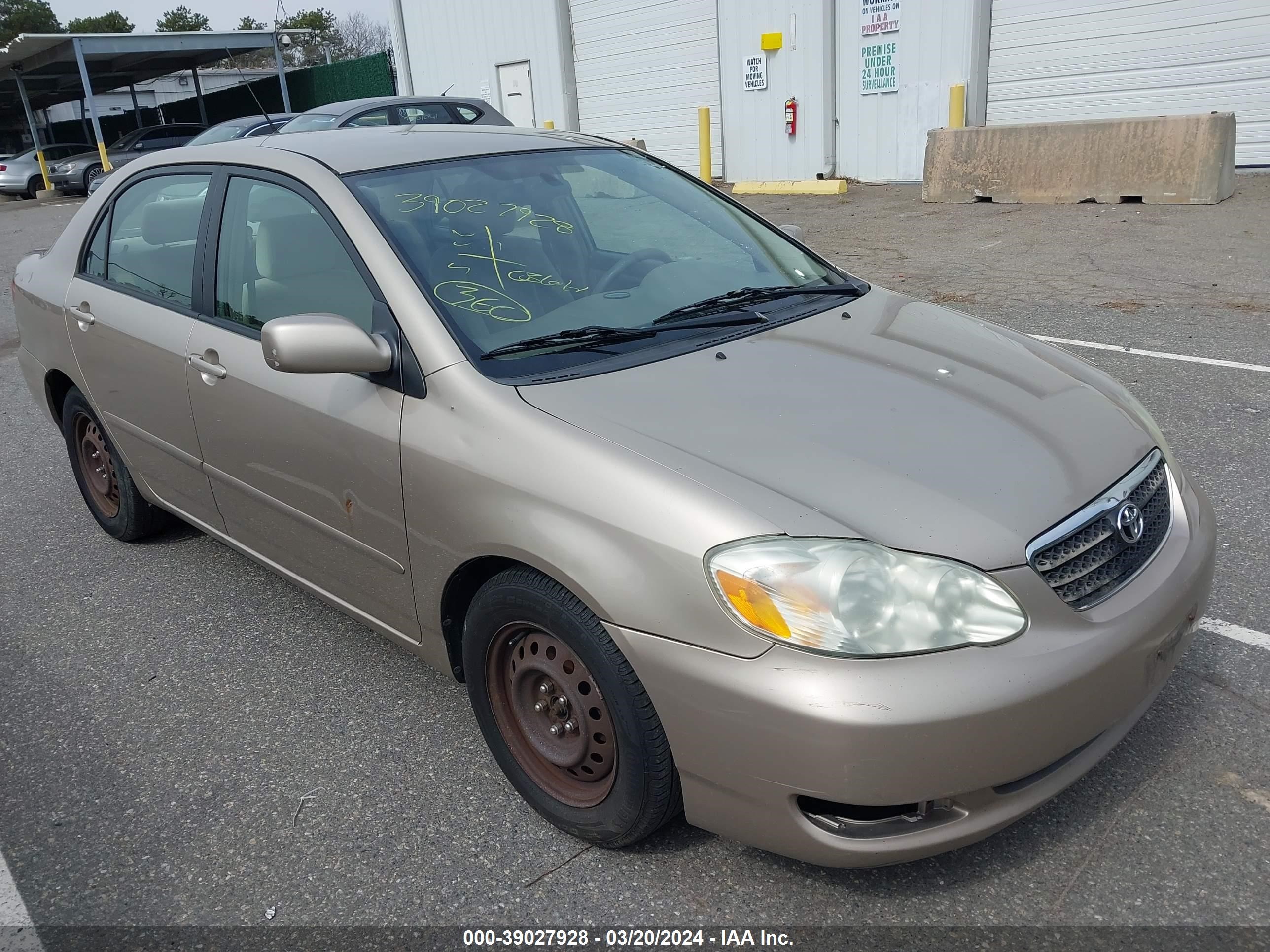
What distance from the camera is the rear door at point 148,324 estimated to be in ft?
11.8

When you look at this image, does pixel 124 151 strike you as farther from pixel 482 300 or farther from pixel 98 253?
pixel 482 300

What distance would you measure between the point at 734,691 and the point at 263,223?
224cm

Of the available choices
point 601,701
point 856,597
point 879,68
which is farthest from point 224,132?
point 856,597

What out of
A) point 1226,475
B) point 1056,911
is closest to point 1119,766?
point 1056,911

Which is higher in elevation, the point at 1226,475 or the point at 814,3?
the point at 814,3

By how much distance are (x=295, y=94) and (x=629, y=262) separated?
31.2 meters

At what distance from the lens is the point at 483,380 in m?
2.55

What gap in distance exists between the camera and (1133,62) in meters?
12.2

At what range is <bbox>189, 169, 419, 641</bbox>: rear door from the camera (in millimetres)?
2785

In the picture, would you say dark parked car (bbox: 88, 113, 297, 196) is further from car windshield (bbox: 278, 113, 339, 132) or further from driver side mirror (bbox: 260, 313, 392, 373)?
driver side mirror (bbox: 260, 313, 392, 373)

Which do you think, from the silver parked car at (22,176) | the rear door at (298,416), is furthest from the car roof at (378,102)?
the silver parked car at (22,176)

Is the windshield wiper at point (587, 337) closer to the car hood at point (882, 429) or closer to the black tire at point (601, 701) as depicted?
the car hood at point (882, 429)

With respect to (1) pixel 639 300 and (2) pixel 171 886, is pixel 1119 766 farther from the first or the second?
(2) pixel 171 886

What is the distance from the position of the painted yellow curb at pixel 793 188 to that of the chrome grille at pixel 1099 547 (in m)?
12.8
